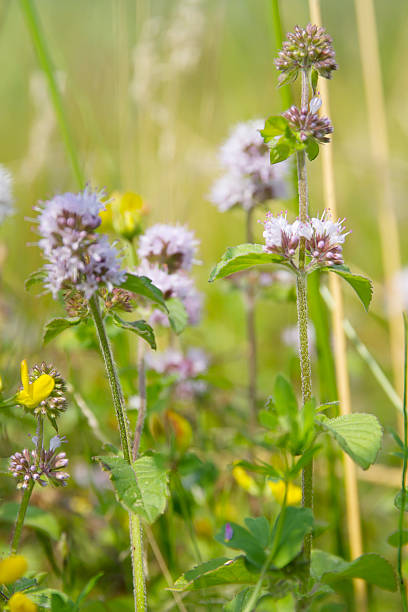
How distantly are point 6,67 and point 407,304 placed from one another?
309cm

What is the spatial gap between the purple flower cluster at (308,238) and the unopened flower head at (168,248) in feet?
1.11

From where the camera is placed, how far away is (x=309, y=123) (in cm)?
87

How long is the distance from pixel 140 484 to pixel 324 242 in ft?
1.38

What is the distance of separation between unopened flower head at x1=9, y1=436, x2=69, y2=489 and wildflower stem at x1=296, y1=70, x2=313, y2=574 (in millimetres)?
333

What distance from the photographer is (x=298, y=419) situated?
73 cm

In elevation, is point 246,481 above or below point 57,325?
below

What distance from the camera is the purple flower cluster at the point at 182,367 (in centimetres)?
163

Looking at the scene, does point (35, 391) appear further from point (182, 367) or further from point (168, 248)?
point (182, 367)

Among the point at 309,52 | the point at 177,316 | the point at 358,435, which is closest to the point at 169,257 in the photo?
the point at 177,316

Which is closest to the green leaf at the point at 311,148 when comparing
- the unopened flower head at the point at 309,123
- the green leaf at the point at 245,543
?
the unopened flower head at the point at 309,123

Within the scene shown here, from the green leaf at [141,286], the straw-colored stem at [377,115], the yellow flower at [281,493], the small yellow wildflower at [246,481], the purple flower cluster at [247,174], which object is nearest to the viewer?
the green leaf at [141,286]

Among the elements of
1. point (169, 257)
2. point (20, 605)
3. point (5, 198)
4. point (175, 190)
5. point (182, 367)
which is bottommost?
point (20, 605)

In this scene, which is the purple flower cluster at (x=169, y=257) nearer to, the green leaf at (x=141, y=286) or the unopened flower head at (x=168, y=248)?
the unopened flower head at (x=168, y=248)

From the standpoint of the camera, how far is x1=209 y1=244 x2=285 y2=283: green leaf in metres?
0.83
